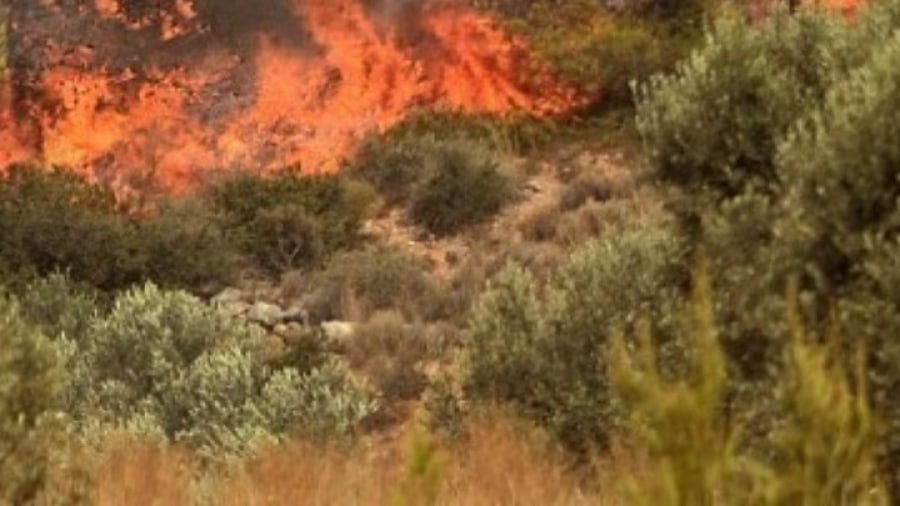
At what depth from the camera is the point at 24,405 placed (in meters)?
6.47

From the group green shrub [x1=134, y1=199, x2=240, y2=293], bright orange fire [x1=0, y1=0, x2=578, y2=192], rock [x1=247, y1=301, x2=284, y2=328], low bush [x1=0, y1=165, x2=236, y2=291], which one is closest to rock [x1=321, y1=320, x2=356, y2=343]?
rock [x1=247, y1=301, x2=284, y2=328]

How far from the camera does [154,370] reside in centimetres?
1254

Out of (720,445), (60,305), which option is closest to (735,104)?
(720,445)

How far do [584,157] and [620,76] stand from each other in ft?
4.12

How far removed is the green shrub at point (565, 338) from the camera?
9664mm

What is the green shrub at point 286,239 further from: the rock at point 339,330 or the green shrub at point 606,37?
the green shrub at point 606,37

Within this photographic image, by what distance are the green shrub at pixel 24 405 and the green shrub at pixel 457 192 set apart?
36.9ft

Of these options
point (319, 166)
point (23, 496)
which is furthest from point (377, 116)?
point (23, 496)

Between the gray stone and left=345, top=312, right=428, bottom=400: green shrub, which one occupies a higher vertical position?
left=345, top=312, right=428, bottom=400: green shrub

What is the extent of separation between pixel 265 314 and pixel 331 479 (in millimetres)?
9433

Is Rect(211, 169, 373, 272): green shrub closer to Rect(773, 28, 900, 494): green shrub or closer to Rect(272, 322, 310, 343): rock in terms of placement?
Rect(272, 322, 310, 343): rock

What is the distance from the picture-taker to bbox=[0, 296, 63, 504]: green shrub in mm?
5934

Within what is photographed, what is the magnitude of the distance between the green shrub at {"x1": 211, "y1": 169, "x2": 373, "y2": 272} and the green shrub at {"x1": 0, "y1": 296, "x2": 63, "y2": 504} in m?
10.5

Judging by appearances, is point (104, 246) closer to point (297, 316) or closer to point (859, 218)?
point (297, 316)
